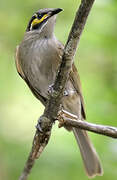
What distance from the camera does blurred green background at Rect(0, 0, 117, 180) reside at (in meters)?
4.48

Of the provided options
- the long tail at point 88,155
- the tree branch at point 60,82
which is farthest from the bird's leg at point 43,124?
the long tail at point 88,155

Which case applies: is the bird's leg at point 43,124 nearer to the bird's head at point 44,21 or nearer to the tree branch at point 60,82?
the tree branch at point 60,82

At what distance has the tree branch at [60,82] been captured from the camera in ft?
8.69

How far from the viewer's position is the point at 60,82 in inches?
118

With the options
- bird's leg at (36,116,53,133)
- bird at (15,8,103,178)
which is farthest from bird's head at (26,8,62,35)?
bird's leg at (36,116,53,133)

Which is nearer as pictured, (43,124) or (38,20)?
(43,124)

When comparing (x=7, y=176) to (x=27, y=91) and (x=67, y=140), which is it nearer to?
(x=67, y=140)

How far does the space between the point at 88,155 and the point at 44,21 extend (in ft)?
5.40

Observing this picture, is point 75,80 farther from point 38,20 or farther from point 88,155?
point 88,155

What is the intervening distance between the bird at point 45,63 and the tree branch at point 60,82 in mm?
1148

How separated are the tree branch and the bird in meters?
1.15

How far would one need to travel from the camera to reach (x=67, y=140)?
4.97m

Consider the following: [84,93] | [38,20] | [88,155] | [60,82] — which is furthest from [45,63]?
[60,82]

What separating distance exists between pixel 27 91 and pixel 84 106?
1125mm
